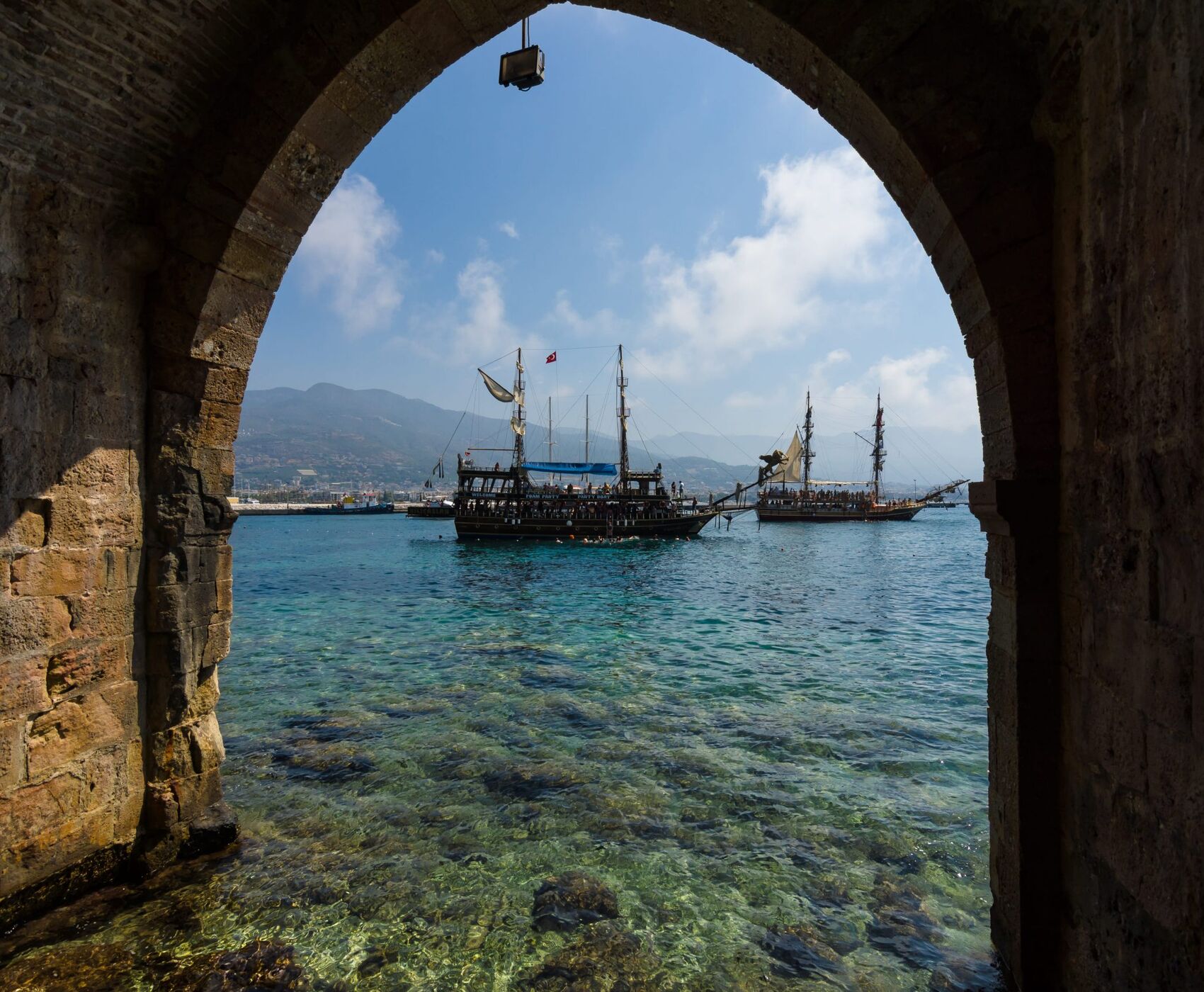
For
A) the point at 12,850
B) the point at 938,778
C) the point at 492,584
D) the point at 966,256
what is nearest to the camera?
the point at 966,256

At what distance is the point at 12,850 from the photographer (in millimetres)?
3232

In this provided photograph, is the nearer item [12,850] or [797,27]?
[797,27]

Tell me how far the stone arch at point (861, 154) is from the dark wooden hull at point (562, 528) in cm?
3606

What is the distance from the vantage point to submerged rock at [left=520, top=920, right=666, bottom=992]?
10.6ft

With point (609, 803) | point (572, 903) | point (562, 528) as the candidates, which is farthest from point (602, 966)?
point (562, 528)

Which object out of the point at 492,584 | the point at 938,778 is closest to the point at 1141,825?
the point at 938,778

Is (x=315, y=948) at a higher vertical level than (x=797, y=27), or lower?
lower

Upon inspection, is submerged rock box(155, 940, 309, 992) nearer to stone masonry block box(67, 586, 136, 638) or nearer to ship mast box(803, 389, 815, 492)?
stone masonry block box(67, 586, 136, 638)

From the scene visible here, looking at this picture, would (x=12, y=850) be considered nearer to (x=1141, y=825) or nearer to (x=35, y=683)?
→ (x=35, y=683)

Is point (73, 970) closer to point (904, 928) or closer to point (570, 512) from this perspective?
point (904, 928)

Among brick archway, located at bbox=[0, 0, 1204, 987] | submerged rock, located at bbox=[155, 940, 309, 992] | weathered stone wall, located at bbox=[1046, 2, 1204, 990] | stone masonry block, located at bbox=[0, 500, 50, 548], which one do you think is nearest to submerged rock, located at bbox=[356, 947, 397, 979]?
submerged rock, located at bbox=[155, 940, 309, 992]

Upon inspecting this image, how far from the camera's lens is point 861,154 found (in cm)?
327

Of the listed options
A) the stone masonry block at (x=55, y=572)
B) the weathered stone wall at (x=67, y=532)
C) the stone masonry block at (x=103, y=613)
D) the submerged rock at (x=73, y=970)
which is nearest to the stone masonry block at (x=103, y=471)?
the weathered stone wall at (x=67, y=532)

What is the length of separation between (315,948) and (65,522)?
2.79 metres
